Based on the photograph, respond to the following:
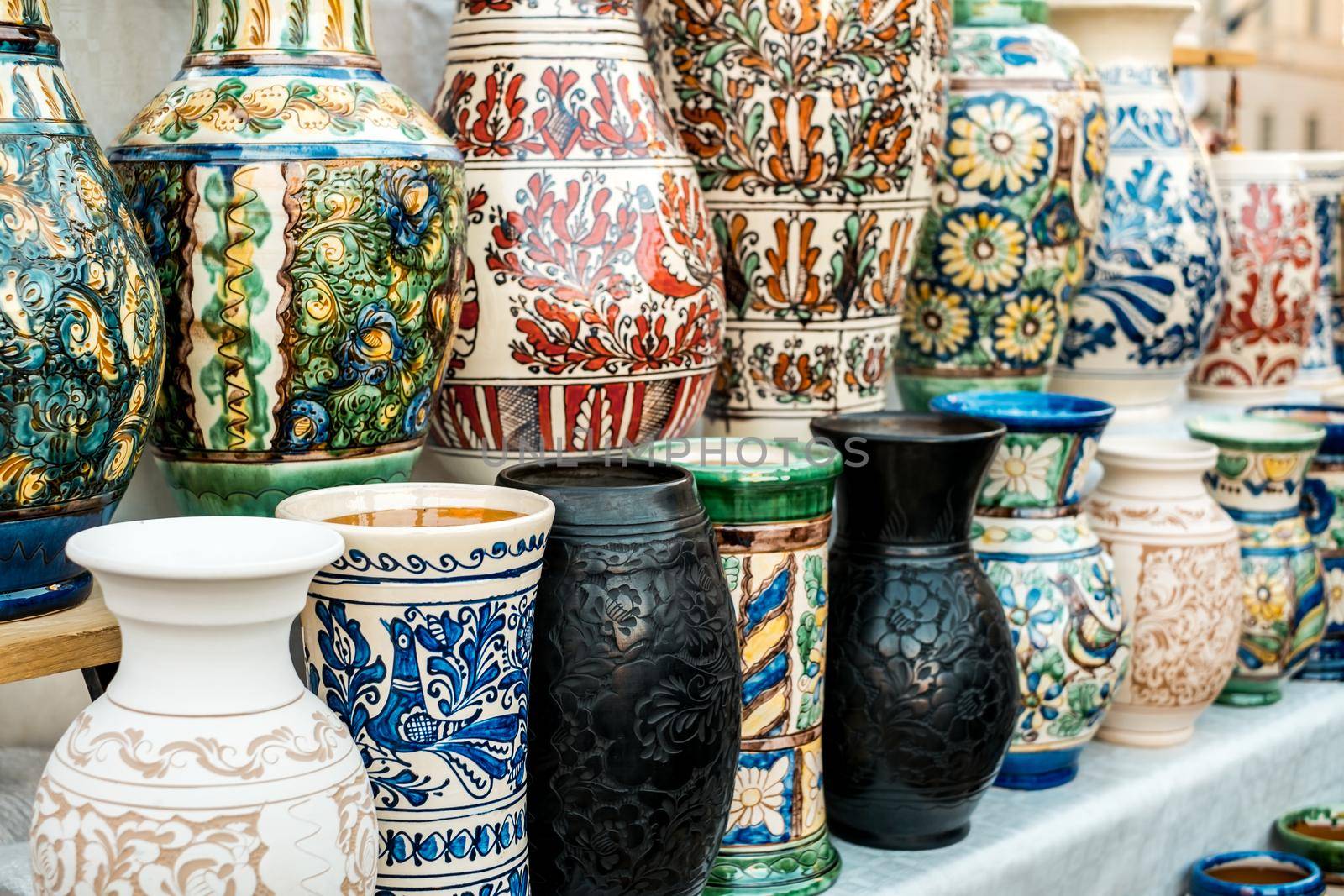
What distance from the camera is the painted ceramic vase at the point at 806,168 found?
1.05 m

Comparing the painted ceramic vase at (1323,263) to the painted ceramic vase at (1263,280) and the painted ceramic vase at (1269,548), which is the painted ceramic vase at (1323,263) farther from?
the painted ceramic vase at (1269,548)

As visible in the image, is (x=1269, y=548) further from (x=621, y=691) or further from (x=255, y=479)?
(x=255, y=479)

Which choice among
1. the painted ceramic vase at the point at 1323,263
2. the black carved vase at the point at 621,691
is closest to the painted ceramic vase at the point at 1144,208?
the painted ceramic vase at the point at 1323,263

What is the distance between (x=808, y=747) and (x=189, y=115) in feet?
1.59

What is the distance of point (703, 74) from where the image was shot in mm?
1067

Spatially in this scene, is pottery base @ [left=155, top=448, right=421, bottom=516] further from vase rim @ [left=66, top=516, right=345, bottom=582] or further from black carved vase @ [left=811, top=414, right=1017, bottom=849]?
black carved vase @ [left=811, top=414, right=1017, bottom=849]

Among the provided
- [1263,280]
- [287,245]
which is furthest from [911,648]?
[1263,280]

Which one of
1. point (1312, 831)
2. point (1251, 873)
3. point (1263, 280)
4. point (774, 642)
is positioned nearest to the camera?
point (774, 642)

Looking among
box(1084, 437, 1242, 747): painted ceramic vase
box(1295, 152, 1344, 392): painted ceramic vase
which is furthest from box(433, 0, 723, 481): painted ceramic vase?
box(1295, 152, 1344, 392): painted ceramic vase

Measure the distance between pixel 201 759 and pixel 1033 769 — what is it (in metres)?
0.68

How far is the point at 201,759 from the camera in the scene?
598 mm

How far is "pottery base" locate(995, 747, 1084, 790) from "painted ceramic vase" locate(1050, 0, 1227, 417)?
486mm

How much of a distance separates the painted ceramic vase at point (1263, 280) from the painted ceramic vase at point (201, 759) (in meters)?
1.27

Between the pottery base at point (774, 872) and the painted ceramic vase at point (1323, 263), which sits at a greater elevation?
the painted ceramic vase at point (1323, 263)
